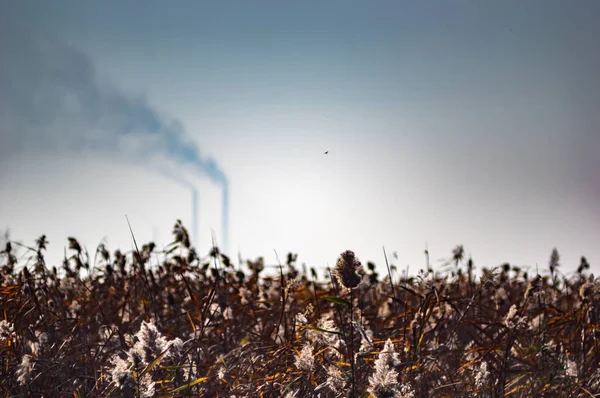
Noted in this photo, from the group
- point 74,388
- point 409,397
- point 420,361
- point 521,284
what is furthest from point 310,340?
point 521,284

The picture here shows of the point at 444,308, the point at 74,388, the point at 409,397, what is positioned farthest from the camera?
the point at 444,308

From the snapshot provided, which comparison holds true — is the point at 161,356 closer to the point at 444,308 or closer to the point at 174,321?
the point at 444,308

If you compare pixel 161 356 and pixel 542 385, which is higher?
pixel 161 356

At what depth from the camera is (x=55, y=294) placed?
4227mm

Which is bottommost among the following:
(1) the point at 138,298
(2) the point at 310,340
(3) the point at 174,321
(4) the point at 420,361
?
(4) the point at 420,361

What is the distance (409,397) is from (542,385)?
134cm

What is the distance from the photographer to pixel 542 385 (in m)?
2.86

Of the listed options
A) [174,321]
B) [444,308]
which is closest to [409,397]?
[444,308]

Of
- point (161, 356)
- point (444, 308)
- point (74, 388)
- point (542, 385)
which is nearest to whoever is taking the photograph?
point (161, 356)

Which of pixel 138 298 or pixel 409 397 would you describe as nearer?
pixel 409 397

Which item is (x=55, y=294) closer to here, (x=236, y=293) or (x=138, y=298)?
(x=138, y=298)

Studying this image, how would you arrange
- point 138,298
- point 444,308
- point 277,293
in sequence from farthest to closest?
point 277,293 → point 138,298 → point 444,308

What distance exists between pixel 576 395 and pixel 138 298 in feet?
10.8

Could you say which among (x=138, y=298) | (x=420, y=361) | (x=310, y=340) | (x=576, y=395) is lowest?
(x=576, y=395)
